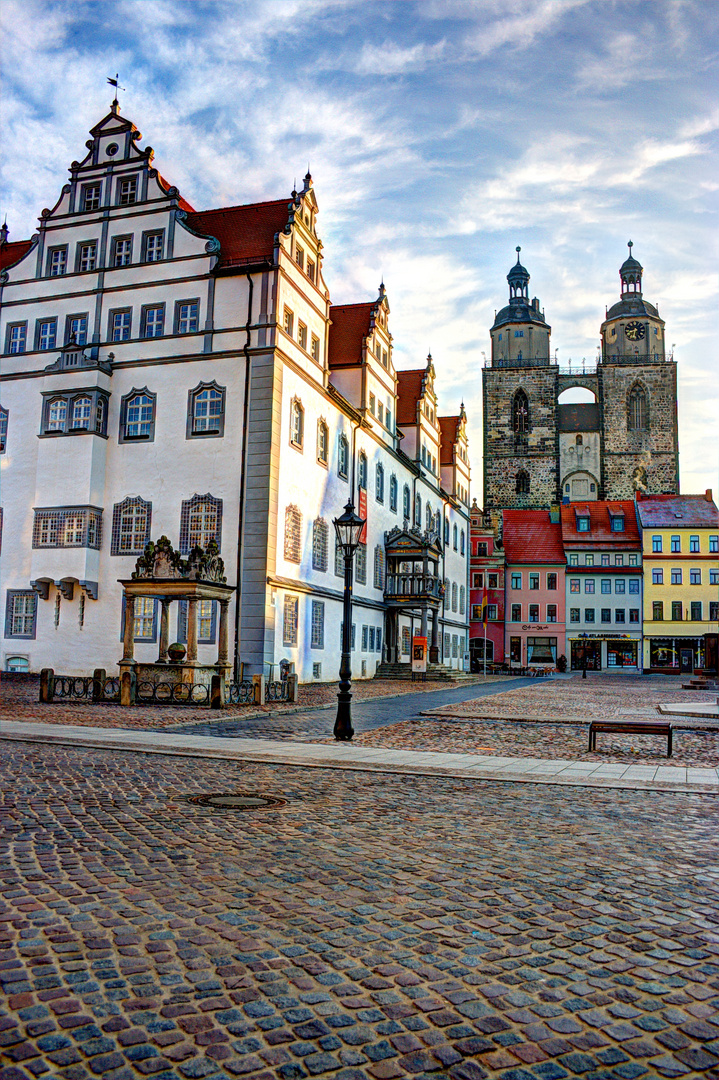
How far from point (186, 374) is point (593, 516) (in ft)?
190

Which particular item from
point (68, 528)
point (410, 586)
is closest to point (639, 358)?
point (410, 586)

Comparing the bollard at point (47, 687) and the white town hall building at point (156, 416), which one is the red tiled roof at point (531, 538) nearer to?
the white town hall building at point (156, 416)

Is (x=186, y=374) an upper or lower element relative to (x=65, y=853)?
upper

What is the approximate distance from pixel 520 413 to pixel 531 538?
87.0 ft

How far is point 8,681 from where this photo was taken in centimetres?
3309

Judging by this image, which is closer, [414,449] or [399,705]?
[399,705]

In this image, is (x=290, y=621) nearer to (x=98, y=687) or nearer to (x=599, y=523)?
(x=98, y=687)

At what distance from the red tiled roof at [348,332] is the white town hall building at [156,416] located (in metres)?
6.86

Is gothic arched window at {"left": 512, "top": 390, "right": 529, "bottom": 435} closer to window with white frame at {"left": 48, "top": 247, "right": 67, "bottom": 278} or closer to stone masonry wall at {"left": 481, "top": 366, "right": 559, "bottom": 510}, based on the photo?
stone masonry wall at {"left": 481, "top": 366, "right": 559, "bottom": 510}

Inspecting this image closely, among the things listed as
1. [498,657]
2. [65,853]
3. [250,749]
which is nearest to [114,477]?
[250,749]

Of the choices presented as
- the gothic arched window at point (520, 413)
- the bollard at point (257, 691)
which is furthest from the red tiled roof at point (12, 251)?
the gothic arched window at point (520, 413)

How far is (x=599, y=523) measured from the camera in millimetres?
83312

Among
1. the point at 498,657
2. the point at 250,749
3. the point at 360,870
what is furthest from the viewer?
the point at 498,657

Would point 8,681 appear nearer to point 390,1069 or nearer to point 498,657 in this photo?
point 390,1069
